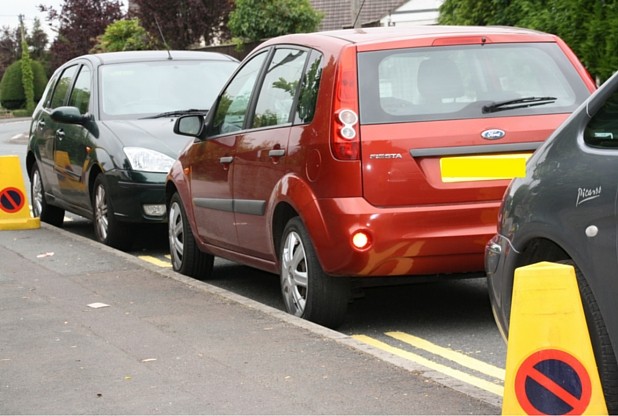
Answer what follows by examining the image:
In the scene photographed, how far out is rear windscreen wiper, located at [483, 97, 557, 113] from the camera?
7.11 meters

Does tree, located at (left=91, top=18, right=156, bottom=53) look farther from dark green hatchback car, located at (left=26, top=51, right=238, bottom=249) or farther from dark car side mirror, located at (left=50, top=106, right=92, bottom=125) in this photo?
dark car side mirror, located at (left=50, top=106, right=92, bottom=125)

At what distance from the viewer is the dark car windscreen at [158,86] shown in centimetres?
1214

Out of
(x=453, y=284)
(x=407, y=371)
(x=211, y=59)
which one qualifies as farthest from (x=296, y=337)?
(x=211, y=59)

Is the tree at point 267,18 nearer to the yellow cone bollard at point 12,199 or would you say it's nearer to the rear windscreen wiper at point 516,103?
the yellow cone bollard at point 12,199

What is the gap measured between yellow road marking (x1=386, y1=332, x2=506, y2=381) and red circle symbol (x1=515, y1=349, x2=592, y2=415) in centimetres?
191

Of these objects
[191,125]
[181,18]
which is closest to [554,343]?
[191,125]

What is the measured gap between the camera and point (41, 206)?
14164 mm

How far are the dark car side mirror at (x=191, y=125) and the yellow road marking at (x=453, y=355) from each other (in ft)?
8.20

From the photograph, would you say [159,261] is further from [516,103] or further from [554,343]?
[554,343]

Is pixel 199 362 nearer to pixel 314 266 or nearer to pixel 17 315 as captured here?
pixel 314 266

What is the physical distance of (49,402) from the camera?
5.55 metres

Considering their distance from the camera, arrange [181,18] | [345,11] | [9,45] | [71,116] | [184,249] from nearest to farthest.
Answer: [184,249], [71,116], [181,18], [345,11], [9,45]

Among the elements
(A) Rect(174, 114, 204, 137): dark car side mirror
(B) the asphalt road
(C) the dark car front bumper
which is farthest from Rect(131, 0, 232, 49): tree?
(C) the dark car front bumper

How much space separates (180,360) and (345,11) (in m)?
45.1
